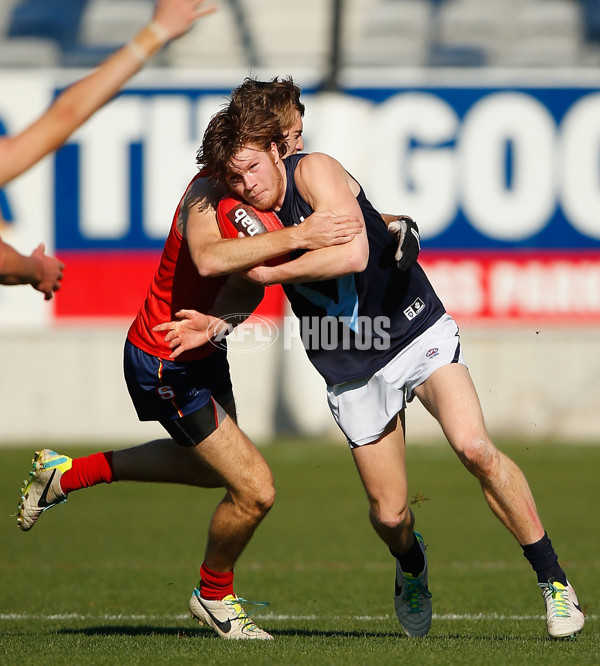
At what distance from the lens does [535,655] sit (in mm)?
4680

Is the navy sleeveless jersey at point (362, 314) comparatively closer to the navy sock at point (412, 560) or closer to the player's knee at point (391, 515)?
the player's knee at point (391, 515)

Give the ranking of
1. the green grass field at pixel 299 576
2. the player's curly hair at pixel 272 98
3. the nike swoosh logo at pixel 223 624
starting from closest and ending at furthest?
the green grass field at pixel 299 576 < the player's curly hair at pixel 272 98 < the nike swoosh logo at pixel 223 624

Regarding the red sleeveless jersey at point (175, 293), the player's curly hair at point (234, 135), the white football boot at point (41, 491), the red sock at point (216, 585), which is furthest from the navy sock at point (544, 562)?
the white football boot at point (41, 491)

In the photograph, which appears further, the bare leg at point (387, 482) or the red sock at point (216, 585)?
the red sock at point (216, 585)

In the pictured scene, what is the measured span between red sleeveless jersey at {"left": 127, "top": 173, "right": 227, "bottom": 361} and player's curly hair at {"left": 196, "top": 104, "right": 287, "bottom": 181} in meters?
0.29

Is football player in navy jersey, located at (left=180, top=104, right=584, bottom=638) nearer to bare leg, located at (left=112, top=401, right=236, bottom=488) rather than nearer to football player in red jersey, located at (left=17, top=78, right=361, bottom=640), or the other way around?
football player in red jersey, located at (left=17, top=78, right=361, bottom=640)

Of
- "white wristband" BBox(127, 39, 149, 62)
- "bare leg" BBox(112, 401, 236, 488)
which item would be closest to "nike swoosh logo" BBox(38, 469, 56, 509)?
"bare leg" BBox(112, 401, 236, 488)

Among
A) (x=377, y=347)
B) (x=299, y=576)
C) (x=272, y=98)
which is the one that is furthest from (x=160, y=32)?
(x=299, y=576)

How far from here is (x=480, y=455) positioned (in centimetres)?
506

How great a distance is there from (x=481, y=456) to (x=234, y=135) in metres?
1.88

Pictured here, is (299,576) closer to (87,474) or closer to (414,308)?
(87,474)

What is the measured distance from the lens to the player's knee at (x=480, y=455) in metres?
5.05

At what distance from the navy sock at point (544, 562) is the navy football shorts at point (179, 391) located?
66.2 inches

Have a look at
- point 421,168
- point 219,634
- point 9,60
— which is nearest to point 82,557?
point 219,634
